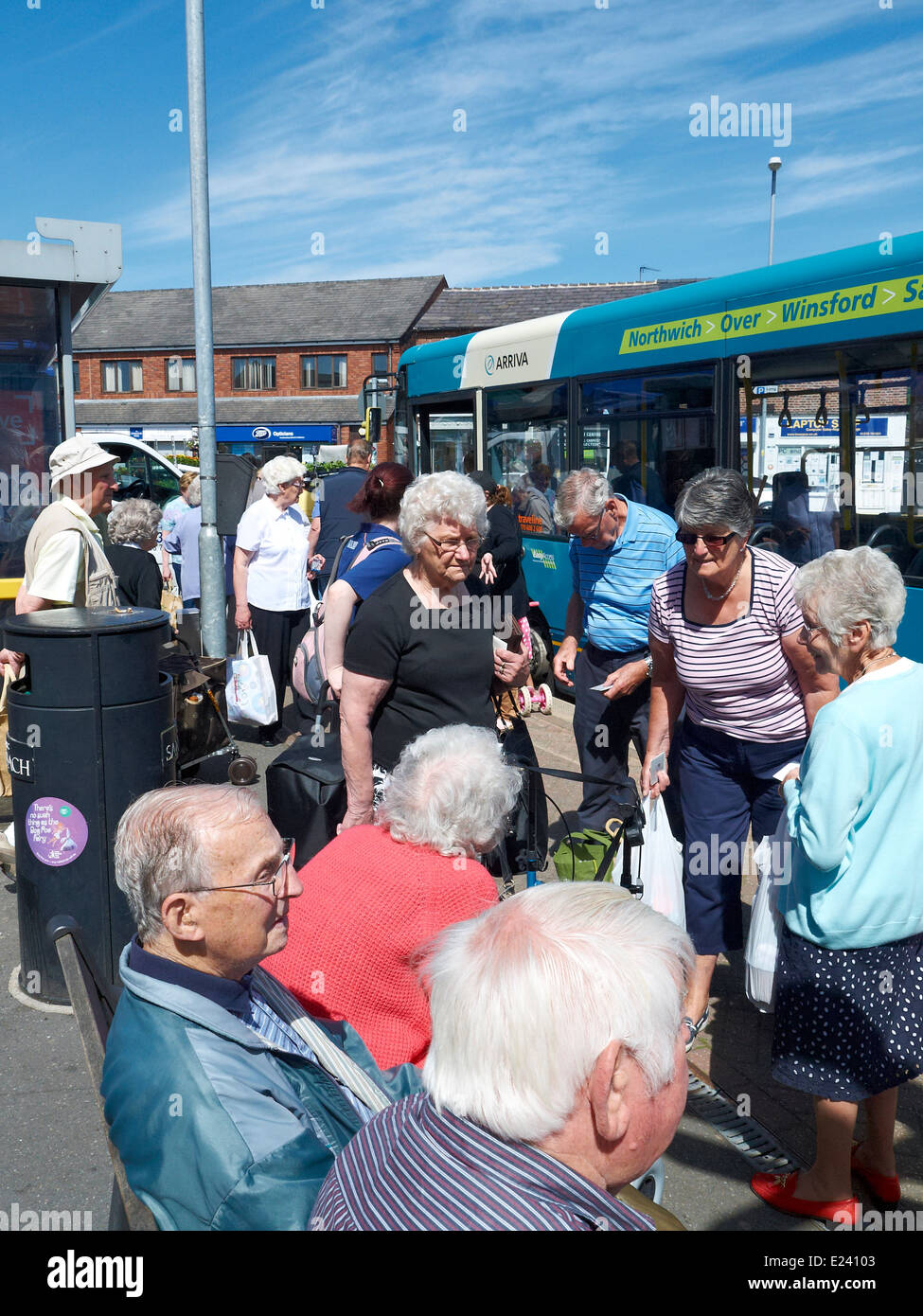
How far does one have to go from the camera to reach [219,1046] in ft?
6.12

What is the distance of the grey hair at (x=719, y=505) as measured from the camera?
3539mm

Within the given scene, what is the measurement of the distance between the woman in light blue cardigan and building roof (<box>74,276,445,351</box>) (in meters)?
53.0

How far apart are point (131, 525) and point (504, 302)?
46.6 meters

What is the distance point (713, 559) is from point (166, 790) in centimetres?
204

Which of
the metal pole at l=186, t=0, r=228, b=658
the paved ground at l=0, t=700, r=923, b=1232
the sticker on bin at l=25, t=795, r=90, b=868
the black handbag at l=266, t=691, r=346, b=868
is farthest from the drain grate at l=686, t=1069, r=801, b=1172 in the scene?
the metal pole at l=186, t=0, r=228, b=658

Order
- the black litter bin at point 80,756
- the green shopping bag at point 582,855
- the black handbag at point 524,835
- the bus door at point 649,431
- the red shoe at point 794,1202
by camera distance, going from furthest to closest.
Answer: the bus door at point 649,431, the green shopping bag at point 582,855, the black litter bin at point 80,756, the black handbag at point 524,835, the red shoe at point 794,1202

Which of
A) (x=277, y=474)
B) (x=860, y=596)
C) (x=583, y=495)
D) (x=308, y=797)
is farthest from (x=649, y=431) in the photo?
(x=860, y=596)

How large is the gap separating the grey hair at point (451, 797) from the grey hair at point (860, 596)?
2.90 feet

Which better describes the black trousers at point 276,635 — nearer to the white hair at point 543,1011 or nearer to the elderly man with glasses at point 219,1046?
the elderly man with glasses at point 219,1046

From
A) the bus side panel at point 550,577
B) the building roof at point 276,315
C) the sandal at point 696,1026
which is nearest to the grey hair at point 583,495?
the sandal at point 696,1026

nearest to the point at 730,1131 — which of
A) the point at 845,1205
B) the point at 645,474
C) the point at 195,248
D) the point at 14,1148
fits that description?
the point at 845,1205

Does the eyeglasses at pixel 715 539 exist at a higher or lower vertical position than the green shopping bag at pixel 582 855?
higher

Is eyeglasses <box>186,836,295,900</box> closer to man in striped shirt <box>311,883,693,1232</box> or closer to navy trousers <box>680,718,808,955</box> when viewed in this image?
man in striped shirt <box>311,883,693,1232</box>

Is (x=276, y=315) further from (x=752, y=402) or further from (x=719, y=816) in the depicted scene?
(x=719, y=816)
